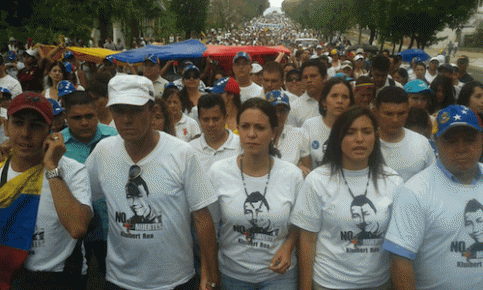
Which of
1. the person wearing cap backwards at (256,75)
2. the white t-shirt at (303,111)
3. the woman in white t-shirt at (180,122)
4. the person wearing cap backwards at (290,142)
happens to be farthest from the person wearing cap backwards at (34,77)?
the person wearing cap backwards at (290,142)

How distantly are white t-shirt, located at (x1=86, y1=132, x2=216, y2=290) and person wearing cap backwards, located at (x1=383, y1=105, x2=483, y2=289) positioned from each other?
117 centimetres

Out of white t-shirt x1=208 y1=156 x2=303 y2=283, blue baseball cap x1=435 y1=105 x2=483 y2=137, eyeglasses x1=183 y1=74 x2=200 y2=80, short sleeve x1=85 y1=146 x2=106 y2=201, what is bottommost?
white t-shirt x1=208 y1=156 x2=303 y2=283

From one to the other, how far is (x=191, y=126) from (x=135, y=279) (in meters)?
2.79

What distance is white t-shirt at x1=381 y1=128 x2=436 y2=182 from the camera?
3.53 metres

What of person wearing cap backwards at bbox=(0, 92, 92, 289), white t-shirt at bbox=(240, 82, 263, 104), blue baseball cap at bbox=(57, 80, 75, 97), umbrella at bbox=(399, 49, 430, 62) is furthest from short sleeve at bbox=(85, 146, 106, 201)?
umbrella at bbox=(399, 49, 430, 62)

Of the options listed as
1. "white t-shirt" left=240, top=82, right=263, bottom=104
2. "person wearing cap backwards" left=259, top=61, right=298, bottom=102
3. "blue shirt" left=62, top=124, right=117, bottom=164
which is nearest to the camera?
"blue shirt" left=62, top=124, right=117, bottom=164

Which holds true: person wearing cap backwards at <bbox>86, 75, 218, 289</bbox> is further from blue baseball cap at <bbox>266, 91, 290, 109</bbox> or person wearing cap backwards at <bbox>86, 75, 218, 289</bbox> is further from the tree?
the tree

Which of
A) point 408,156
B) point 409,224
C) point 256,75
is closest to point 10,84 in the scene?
point 256,75

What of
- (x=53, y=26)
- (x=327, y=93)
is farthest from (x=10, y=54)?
(x=327, y=93)

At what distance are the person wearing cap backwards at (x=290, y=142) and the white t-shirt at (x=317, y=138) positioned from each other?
6 cm

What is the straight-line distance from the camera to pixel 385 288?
2809mm

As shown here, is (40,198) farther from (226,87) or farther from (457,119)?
(226,87)

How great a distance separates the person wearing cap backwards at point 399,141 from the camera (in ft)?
11.6

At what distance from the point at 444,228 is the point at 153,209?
1.67 metres
